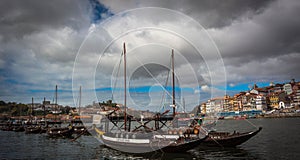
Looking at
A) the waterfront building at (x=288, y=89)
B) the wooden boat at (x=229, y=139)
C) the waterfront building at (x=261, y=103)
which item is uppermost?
the waterfront building at (x=288, y=89)

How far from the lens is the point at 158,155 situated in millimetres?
22391

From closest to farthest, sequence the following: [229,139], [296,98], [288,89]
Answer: [229,139] → [296,98] → [288,89]

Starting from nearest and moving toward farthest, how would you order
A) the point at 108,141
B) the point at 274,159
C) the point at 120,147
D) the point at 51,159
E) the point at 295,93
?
the point at 274,159 → the point at 51,159 → the point at 120,147 → the point at 108,141 → the point at 295,93

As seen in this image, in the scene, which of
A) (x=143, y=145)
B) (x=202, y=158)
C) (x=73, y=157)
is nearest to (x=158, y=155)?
(x=143, y=145)

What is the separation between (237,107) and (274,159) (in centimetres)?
14619

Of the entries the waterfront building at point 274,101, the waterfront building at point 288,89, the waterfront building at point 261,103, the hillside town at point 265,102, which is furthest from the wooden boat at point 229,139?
the waterfront building at point 288,89

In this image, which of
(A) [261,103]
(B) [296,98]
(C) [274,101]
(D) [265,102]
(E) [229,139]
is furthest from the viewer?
(D) [265,102]

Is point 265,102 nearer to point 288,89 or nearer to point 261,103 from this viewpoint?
point 261,103

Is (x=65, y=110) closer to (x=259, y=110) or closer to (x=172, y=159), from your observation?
(x=259, y=110)

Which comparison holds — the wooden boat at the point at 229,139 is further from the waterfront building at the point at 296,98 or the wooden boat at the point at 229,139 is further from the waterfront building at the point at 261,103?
the waterfront building at the point at 296,98

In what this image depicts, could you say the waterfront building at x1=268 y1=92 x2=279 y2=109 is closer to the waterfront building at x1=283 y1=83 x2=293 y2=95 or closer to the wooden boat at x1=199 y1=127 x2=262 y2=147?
the waterfront building at x1=283 y1=83 x2=293 y2=95

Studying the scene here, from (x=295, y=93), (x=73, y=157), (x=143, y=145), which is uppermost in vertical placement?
(x=295, y=93)

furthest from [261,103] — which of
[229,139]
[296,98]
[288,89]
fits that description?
[229,139]

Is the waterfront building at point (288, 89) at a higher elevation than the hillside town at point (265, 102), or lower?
higher
